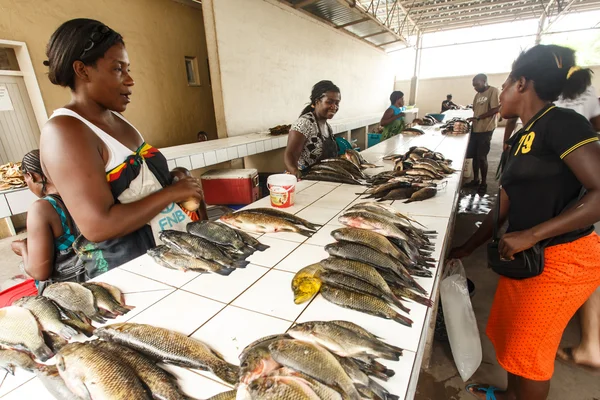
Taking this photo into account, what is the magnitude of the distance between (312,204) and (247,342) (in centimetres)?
138

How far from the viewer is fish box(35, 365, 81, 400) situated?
0.73 m

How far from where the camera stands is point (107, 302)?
107 centimetres

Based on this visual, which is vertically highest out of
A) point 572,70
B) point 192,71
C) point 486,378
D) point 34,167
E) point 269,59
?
point 269,59

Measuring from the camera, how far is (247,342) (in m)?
0.92

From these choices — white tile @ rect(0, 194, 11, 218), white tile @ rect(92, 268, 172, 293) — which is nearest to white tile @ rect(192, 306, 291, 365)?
white tile @ rect(92, 268, 172, 293)

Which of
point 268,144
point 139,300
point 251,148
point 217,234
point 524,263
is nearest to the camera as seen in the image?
point 139,300

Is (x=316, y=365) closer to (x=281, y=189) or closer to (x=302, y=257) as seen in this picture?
(x=302, y=257)

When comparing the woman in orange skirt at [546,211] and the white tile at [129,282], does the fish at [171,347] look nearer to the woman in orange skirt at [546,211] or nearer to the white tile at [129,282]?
the white tile at [129,282]

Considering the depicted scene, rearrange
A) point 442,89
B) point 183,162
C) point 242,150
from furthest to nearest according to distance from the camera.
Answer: point 442,89 → point 242,150 → point 183,162

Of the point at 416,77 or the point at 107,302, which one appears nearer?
the point at 107,302

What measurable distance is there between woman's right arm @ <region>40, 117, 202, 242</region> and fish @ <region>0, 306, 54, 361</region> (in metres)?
0.39

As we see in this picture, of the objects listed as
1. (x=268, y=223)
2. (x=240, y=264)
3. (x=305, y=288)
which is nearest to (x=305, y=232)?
(x=268, y=223)

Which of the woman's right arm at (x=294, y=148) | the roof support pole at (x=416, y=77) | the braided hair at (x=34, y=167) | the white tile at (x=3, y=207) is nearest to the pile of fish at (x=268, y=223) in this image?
the braided hair at (x=34, y=167)

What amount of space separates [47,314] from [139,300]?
27 cm
